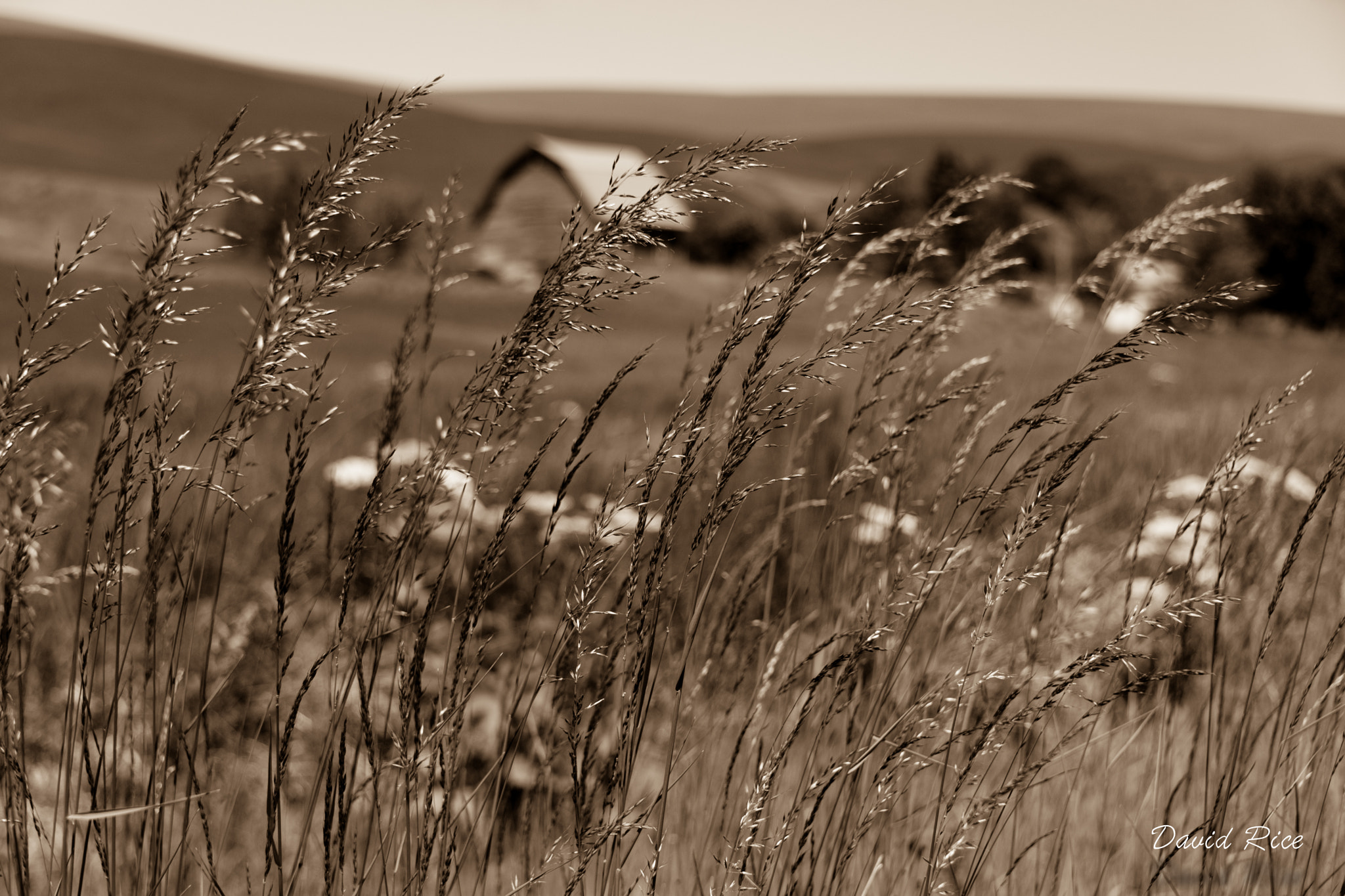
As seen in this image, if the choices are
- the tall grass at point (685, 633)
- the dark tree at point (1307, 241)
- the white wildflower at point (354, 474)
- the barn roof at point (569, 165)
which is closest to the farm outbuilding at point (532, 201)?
the barn roof at point (569, 165)

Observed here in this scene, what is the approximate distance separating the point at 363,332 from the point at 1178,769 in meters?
14.1

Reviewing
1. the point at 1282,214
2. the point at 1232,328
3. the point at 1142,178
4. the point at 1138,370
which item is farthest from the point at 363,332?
the point at 1142,178

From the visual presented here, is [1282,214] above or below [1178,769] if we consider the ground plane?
above

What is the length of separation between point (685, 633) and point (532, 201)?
2933 cm

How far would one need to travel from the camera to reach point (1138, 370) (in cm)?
1412

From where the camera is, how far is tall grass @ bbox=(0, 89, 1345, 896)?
1.14 meters

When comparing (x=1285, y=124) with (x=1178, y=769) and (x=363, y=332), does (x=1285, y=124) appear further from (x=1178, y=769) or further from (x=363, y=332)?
(x=1178, y=769)

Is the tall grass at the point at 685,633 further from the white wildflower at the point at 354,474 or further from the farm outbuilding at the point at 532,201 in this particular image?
the farm outbuilding at the point at 532,201

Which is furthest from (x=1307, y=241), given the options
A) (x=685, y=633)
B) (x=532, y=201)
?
(x=685, y=633)

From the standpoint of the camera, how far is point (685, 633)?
5.84 feet

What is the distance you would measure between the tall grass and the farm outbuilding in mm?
25574

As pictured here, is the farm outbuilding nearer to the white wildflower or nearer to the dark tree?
the dark tree

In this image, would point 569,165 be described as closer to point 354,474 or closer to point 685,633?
point 354,474

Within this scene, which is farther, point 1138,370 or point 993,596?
point 1138,370
